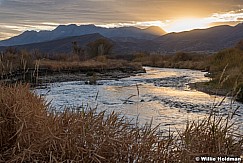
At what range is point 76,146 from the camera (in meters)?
3.99

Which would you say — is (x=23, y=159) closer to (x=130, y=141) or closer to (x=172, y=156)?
(x=130, y=141)

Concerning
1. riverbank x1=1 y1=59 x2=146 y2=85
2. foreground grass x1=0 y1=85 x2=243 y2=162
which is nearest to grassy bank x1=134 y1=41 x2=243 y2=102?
foreground grass x1=0 y1=85 x2=243 y2=162

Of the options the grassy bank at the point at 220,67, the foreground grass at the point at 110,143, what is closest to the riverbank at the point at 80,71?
the grassy bank at the point at 220,67

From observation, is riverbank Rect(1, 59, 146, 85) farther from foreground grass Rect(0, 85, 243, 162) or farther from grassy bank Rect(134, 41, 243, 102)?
foreground grass Rect(0, 85, 243, 162)

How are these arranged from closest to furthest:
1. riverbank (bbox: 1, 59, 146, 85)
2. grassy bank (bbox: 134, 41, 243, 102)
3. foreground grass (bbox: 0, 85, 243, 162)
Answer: foreground grass (bbox: 0, 85, 243, 162)
grassy bank (bbox: 134, 41, 243, 102)
riverbank (bbox: 1, 59, 146, 85)

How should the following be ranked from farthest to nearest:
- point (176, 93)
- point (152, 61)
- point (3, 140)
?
1. point (152, 61)
2. point (176, 93)
3. point (3, 140)

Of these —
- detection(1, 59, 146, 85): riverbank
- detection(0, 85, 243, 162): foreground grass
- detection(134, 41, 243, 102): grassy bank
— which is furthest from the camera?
detection(1, 59, 146, 85): riverbank

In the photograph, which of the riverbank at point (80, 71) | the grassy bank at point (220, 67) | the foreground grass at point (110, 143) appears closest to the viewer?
the foreground grass at point (110, 143)

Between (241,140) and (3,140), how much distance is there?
3.16 m

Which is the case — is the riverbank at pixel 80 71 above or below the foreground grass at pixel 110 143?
below

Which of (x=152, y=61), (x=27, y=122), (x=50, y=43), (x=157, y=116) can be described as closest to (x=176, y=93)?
Result: (x=157, y=116)

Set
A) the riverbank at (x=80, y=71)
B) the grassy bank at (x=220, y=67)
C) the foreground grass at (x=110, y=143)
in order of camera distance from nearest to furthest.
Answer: the foreground grass at (x=110, y=143), the grassy bank at (x=220, y=67), the riverbank at (x=80, y=71)

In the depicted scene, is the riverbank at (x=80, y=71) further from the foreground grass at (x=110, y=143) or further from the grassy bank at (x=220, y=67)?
the foreground grass at (x=110, y=143)

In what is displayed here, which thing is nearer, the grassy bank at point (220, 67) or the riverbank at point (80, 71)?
the grassy bank at point (220, 67)
